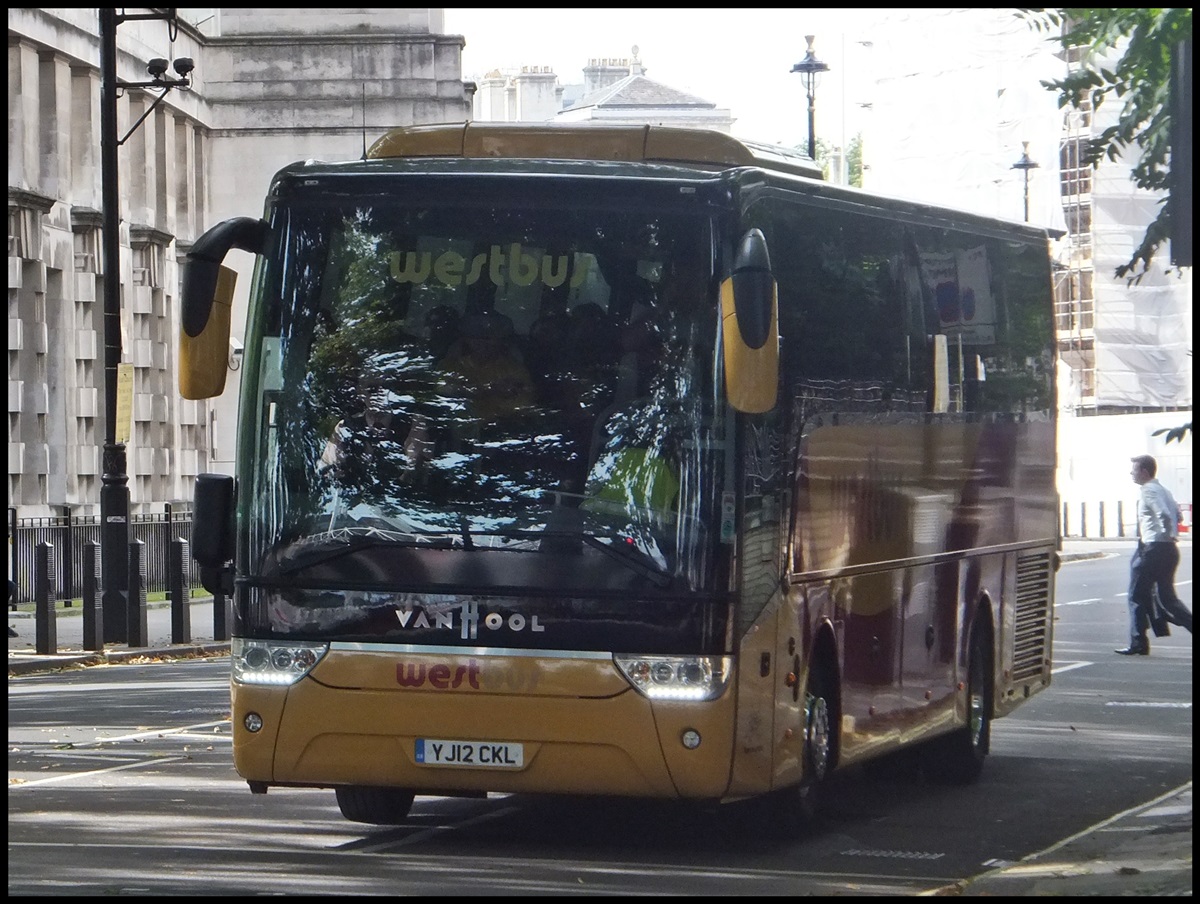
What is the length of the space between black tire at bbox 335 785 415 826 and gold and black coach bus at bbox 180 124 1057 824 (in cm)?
31

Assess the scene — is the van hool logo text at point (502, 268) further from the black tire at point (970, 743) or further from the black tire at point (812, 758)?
the black tire at point (970, 743)

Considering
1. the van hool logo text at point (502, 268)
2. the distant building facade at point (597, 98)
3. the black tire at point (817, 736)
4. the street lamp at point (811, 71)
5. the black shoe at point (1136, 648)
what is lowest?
the black shoe at point (1136, 648)

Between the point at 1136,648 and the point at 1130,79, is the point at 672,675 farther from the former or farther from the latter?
the point at 1136,648

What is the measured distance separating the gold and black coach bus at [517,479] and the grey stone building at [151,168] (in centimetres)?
1605

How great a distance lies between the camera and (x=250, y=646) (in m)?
10.9

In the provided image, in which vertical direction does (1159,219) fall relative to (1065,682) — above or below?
above

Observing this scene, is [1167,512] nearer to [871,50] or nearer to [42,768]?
[42,768]

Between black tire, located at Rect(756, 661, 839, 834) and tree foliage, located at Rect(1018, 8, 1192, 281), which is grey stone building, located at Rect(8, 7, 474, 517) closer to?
black tire, located at Rect(756, 661, 839, 834)

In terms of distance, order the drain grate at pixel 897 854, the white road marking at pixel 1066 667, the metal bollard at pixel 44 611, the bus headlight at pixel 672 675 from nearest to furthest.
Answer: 1. the bus headlight at pixel 672 675
2. the drain grate at pixel 897 854
3. the white road marking at pixel 1066 667
4. the metal bollard at pixel 44 611

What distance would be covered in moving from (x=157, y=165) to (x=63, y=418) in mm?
9828

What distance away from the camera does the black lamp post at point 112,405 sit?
2617 centimetres

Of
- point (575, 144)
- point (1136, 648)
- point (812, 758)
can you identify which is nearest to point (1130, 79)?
point (575, 144)

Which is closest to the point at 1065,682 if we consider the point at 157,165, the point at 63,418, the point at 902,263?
the point at 902,263

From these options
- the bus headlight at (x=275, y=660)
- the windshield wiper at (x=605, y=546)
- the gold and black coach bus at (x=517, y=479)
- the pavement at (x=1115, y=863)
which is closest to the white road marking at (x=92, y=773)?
the gold and black coach bus at (x=517, y=479)
